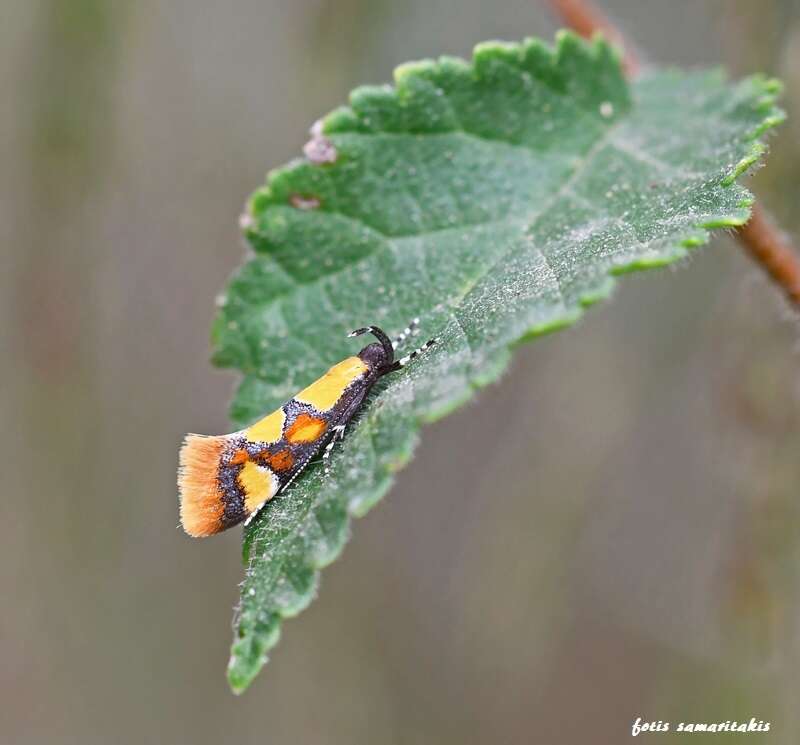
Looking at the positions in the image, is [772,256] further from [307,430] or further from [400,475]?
[400,475]

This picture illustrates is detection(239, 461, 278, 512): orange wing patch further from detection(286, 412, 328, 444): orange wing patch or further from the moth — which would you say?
detection(286, 412, 328, 444): orange wing patch

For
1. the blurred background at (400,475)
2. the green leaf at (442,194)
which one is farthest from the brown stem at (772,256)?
the blurred background at (400,475)

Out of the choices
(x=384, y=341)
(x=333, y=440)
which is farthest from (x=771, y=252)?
(x=333, y=440)

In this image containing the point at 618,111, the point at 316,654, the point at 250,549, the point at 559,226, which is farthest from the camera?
the point at 316,654

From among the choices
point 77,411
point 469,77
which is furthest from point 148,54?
point 469,77

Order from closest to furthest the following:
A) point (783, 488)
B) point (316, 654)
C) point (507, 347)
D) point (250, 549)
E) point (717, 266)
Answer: point (507, 347) → point (250, 549) → point (783, 488) → point (316, 654) → point (717, 266)

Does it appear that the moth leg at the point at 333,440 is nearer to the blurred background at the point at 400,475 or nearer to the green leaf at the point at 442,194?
the green leaf at the point at 442,194

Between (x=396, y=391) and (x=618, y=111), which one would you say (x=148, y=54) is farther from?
(x=396, y=391)
